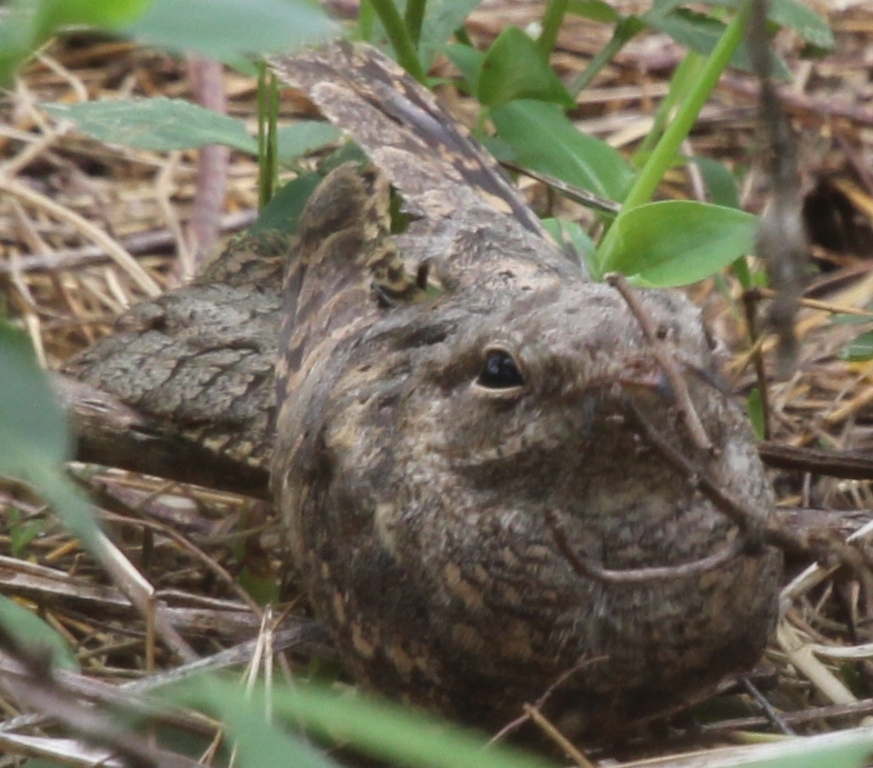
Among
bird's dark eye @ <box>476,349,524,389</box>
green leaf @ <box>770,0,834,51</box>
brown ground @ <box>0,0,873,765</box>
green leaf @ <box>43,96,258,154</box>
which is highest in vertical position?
green leaf @ <box>770,0,834,51</box>

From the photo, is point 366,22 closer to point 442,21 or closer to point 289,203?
point 442,21

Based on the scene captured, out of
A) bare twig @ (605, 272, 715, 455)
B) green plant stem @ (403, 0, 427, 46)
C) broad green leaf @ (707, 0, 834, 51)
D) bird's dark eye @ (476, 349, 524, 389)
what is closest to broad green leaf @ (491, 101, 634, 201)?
green plant stem @ (403, 0, 427, 46)

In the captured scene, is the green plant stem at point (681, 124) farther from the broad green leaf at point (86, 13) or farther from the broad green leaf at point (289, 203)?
the broad green leaf at point (86, 13)

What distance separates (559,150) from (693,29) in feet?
0.88

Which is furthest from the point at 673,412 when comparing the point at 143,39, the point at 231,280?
the point at 231,280

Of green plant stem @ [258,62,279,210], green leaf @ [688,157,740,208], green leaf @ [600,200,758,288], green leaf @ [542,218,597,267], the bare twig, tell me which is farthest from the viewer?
green leaf @ [688,157,740,208]

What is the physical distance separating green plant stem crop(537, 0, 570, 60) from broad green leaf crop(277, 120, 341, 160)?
360 mm

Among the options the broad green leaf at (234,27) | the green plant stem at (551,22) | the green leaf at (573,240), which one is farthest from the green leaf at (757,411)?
the broad green leaf at (234,27)

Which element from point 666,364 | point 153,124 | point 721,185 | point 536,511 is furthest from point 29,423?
point 721,185

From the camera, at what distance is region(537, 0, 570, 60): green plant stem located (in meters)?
2.13

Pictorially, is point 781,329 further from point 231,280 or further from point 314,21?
point 231,280

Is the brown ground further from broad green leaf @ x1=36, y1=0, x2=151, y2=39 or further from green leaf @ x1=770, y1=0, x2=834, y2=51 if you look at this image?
broad green leaf @ x1=36, y1=0, x2=151, y2=39

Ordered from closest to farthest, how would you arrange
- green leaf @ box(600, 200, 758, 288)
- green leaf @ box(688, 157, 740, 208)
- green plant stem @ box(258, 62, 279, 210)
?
green leaf @ box(600, 200, 758, 288) < green plant stem @ box(258, 62, 279, 210) < green leaf @ box(688, 157, 740, 208)

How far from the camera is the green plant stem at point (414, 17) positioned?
2.03m
